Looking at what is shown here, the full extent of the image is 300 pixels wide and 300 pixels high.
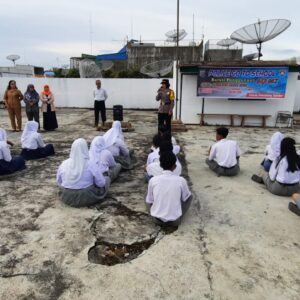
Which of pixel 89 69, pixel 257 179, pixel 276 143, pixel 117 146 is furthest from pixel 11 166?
pixel 89 69

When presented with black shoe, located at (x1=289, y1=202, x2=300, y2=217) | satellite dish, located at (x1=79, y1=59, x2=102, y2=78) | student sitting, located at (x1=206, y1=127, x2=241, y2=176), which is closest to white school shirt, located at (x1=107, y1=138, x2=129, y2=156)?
student sitting, located at (x1=206, y1=127, x2=241, y2=176)

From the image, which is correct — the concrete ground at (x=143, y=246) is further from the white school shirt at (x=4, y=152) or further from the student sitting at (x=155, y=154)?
the student sitting at (x=155, y=154)

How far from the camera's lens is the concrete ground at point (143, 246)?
2.50 meters

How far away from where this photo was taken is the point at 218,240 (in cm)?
324

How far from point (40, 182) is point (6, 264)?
2355 millimetres

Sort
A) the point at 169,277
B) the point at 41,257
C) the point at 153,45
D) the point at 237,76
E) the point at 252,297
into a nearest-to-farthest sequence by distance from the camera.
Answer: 1. the point at 252,297
2. the point at 169,277
3. the point at 41,257
4. the point at 237,76
5. the point at 153,45

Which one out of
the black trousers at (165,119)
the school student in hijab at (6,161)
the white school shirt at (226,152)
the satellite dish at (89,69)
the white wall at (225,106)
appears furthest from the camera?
the satellite dish at (89,69)

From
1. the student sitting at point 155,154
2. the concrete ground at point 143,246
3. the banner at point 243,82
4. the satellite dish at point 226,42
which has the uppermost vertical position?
the satellite dish at point 226,42

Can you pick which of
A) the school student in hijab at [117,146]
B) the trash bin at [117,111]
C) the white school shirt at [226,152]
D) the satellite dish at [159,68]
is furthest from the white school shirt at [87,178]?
the satellite dish at [159,68]

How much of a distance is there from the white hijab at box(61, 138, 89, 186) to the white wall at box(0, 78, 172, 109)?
12.5 metres

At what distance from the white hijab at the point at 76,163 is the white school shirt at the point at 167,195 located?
3.35 feet

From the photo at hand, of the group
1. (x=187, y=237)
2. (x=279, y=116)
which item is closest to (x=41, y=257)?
(x=187, y=237)

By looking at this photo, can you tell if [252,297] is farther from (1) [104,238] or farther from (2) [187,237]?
(1) [104,238]

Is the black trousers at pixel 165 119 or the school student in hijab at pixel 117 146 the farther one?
the black trousers at pixel 165 119
